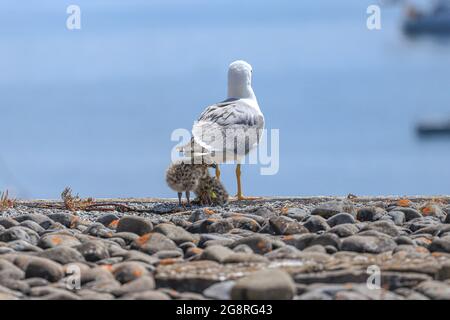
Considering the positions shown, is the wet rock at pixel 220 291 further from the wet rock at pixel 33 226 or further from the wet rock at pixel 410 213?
the wet rock at pixel 410 213

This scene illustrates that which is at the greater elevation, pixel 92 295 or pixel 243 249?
pixel 243 249

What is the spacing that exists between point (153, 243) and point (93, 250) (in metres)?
0.34

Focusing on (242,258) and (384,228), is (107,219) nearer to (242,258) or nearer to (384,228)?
(384,228)

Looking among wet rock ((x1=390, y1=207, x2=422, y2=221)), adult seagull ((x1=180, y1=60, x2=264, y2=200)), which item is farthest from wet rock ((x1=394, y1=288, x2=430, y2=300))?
adult seagull ((x1=180, y1=60, x2=264, y2=200))

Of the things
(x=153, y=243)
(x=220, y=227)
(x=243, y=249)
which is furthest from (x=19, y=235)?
(x=243, y=249)

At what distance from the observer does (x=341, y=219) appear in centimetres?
605

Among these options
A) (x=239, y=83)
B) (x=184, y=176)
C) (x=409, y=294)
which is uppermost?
(x=239, y=83)

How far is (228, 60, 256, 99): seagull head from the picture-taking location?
351 inches

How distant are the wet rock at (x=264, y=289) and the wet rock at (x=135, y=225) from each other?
1.59 meters

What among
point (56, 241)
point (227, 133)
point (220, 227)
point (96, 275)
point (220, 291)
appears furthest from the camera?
point (227, 133)

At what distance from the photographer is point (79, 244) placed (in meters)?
5.32

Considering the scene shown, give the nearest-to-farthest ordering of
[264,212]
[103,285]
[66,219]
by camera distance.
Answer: [103,285] < [66,219] < [264,212]
